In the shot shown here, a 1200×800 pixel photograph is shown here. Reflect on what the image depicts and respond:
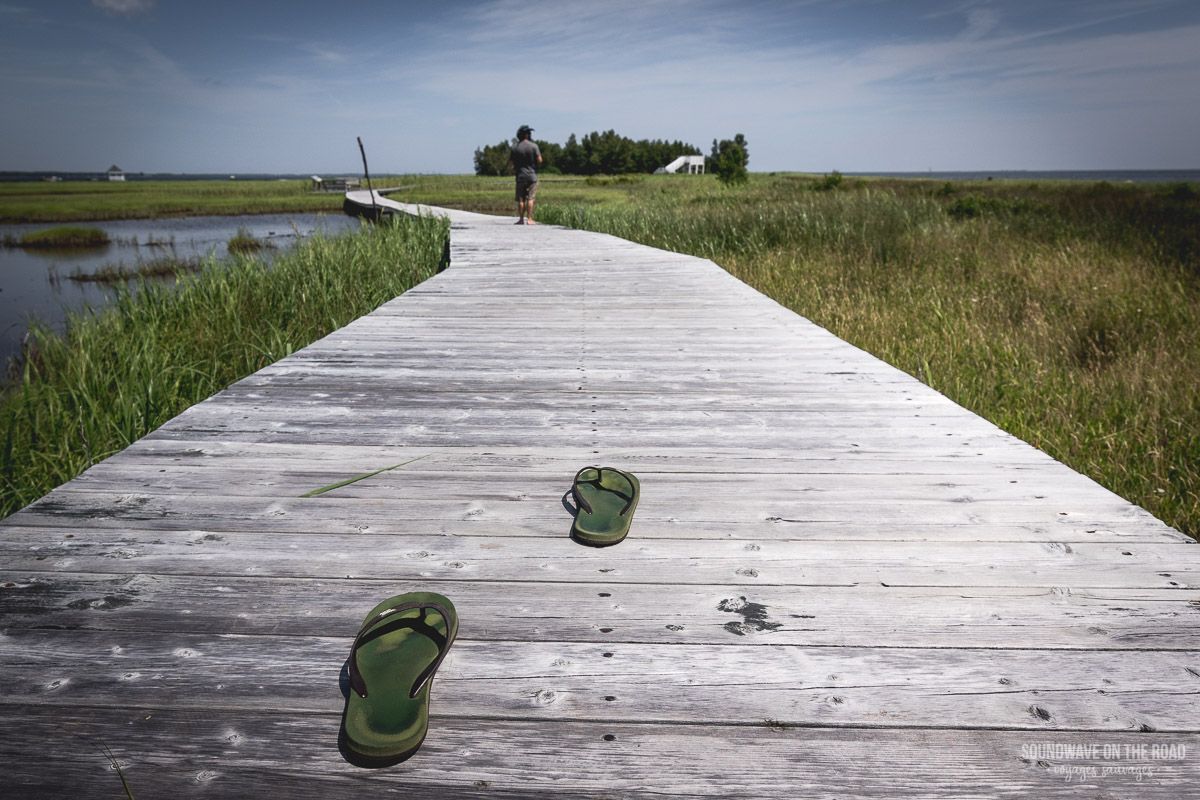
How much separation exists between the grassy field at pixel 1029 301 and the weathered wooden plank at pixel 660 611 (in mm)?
1780

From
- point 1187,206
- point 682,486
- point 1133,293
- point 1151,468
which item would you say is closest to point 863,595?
point 682,486

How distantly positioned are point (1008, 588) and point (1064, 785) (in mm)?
511

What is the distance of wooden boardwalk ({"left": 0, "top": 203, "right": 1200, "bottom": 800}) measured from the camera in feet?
3.21

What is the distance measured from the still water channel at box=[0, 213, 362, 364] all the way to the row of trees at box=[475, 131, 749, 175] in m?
61.4

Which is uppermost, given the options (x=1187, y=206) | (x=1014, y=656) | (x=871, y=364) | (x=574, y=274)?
(x=1187, y=206)

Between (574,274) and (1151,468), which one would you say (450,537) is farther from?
(574,274)

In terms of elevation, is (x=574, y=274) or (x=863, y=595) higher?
(x=574, y=274)

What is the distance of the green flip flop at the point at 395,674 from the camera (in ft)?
3.21

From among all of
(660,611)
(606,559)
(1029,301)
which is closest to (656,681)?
(660,611)

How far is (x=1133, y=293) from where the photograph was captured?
5703 mm

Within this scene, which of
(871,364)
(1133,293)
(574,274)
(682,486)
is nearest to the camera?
(682,486)

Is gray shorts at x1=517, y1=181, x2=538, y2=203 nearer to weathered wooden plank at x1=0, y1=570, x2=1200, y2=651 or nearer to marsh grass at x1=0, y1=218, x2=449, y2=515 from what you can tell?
marsh grass at x1=0, y1=218, x2=449, y2=515

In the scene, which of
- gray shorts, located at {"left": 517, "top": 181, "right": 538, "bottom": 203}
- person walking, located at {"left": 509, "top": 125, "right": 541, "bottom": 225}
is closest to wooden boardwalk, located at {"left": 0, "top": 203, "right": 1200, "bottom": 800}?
person walking, located at {"left": 509, "top": 125, "right": 541, "bottom": 225}

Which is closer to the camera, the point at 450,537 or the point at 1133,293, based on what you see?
the point at 450,537
